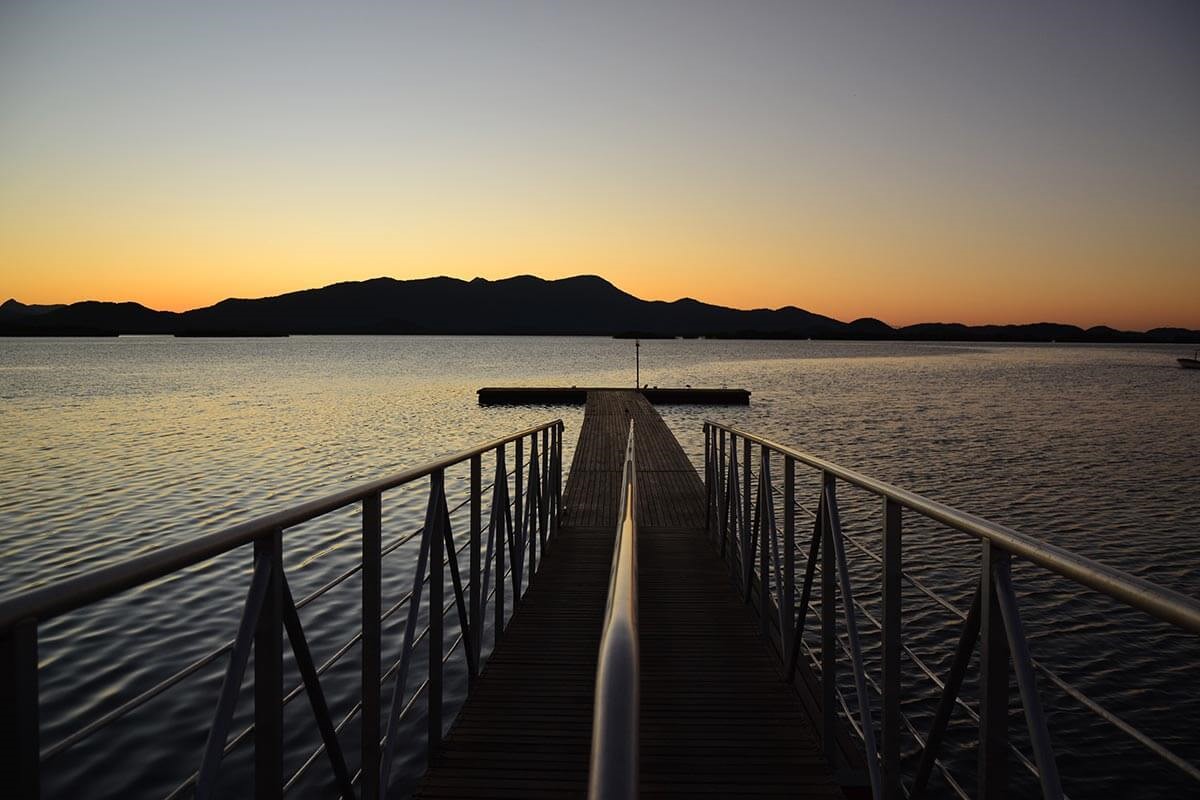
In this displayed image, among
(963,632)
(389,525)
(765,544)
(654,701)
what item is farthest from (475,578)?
(389,525)

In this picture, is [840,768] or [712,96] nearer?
[840,768]

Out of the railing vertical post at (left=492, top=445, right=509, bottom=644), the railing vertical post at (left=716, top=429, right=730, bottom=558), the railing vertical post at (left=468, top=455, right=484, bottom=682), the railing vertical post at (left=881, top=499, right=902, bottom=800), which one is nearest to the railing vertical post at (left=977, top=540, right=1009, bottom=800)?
the railing vertical post at (left=881, top=499, right=902, bottom=800)

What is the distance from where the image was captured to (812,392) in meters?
A: 46.4

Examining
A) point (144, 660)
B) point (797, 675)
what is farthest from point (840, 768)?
point (144, 660)

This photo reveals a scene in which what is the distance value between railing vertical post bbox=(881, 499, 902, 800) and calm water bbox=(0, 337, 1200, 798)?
414cm

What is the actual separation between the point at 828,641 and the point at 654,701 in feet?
3.14

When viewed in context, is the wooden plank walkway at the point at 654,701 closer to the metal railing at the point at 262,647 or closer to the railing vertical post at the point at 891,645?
the metal railing at the point at 262,647

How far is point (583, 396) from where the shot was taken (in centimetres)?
3616

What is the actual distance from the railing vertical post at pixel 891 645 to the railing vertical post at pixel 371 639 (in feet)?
5.42

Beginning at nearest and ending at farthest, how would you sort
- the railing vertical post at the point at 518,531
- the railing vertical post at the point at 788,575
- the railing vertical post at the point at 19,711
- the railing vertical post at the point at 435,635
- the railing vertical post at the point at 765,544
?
the railing vertical post at the point at 19,711, the railing vertical post at the point at 435,635, the railing vertical post at the point at 788,575, the railing vertical post at the point at 765,544, the railing vertical post at the point at 518,531

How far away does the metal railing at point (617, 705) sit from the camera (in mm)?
727

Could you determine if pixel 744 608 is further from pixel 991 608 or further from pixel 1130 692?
pixel 1130 692

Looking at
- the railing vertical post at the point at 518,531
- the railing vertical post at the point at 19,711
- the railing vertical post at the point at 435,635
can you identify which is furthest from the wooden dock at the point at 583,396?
the railing vertical post at the point at 19,711

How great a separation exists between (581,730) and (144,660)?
566 cm
